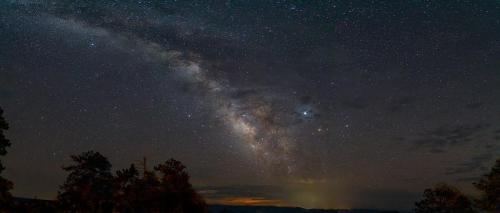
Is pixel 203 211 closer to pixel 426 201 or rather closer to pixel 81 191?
pixel 81 191

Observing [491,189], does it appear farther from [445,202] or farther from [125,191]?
[125,191]

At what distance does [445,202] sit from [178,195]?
35397 millimetres

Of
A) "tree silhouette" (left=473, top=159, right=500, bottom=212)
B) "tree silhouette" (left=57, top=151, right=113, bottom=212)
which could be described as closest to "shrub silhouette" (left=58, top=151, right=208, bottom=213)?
"tree silhouette" (left=57, top=151, right=113, bottom=212)

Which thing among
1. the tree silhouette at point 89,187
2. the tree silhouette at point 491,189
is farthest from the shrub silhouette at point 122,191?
the tree silhouette at point 491,189

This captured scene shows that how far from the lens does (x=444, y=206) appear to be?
2092 inches

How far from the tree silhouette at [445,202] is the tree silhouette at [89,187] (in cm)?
3868

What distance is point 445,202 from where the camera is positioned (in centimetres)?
5300

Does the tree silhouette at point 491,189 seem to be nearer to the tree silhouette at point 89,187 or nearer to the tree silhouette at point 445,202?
the tree silhouette at point 445,202

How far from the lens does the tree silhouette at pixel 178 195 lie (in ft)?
106

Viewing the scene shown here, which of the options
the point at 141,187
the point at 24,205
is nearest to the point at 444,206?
the point at 141,187

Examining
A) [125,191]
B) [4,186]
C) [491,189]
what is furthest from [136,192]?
[491,189]

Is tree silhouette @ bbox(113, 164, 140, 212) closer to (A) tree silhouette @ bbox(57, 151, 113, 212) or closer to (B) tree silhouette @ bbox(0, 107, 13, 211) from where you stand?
(A) tree silhouette @ bbox(57, 151, 113, 212)

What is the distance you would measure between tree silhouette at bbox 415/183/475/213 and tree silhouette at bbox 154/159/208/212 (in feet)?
107

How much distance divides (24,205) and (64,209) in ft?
12.1
